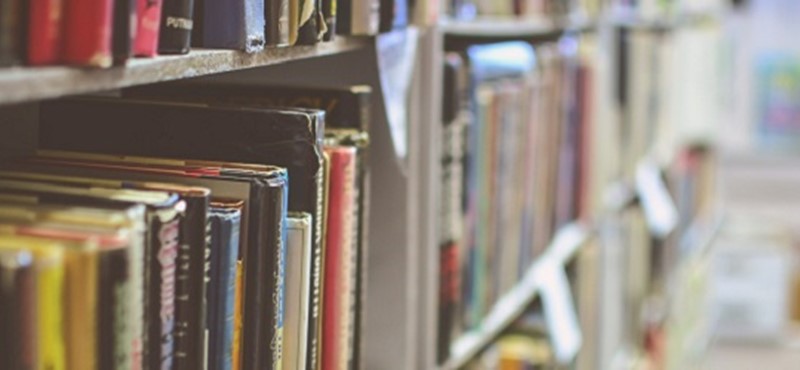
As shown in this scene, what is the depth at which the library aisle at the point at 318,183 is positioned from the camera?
683 millimetres

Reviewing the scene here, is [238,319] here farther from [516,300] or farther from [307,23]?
[516,300]

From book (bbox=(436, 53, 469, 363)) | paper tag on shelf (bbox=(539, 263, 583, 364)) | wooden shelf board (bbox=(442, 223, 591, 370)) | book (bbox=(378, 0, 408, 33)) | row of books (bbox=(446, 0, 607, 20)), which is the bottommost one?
paper tag on shelf (bbox=(539, 263, 583, 364))

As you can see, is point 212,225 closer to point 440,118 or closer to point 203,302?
point 203,302

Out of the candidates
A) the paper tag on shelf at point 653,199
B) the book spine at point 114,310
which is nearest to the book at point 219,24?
the book spine at point 114,310

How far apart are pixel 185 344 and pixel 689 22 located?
323cm

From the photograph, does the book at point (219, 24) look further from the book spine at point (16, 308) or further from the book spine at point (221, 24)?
the book spine at point (16, 308)

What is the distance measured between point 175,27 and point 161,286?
160 millimetres

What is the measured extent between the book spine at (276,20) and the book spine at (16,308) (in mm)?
336

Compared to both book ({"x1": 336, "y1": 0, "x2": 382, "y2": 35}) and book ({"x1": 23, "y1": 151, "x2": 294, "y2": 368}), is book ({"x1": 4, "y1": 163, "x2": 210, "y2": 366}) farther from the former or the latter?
book ({"x1": 336, "y1": 0, "x2": 382, "y2": 35})

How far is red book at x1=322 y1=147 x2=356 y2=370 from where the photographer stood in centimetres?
103

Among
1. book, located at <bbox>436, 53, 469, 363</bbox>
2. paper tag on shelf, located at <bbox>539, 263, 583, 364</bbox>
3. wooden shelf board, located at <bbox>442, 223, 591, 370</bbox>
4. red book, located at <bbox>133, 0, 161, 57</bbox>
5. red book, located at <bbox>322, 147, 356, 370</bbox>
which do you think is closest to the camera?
red book, located at <bbox>133, 0, 161, 57</bbox>

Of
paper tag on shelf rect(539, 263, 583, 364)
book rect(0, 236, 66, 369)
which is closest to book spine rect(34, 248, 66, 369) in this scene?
book rect(0, 236, 66, 369)

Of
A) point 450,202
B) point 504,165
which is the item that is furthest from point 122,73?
point 504,165

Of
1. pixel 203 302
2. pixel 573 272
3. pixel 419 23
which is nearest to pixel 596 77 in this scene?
pixel 573 272
